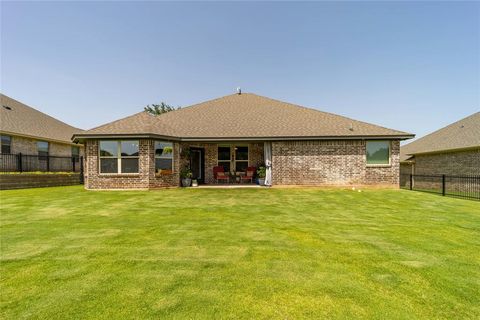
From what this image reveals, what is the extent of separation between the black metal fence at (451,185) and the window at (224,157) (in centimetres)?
1148

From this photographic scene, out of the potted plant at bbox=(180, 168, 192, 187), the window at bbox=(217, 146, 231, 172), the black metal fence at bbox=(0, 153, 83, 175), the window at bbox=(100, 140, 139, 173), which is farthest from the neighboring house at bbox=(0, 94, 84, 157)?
the window at bbox=(217, 146, 231, 172)

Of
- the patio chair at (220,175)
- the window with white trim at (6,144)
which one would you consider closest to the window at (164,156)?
the patio chair at (220,175)

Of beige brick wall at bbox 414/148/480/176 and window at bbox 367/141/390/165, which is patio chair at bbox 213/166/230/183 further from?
beige brick wall at bbox 414/148/480/176

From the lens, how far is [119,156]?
1298 cm

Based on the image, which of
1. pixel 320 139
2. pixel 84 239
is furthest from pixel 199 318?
pixel 320 139

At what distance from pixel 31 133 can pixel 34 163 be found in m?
2.64

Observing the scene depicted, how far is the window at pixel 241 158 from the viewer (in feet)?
52.7

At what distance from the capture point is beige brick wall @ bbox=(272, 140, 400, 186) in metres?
13.7

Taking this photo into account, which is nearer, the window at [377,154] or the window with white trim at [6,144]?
the window at [377,154]

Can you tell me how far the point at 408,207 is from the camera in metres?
8.58

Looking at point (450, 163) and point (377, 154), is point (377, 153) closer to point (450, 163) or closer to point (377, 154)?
point (377, 154)

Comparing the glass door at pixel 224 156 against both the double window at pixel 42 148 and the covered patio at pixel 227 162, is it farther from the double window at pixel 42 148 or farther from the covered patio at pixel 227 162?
the double window at pixel 42 148

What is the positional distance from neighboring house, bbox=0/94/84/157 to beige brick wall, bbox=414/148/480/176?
31.3m

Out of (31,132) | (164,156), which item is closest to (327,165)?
(164,156)
